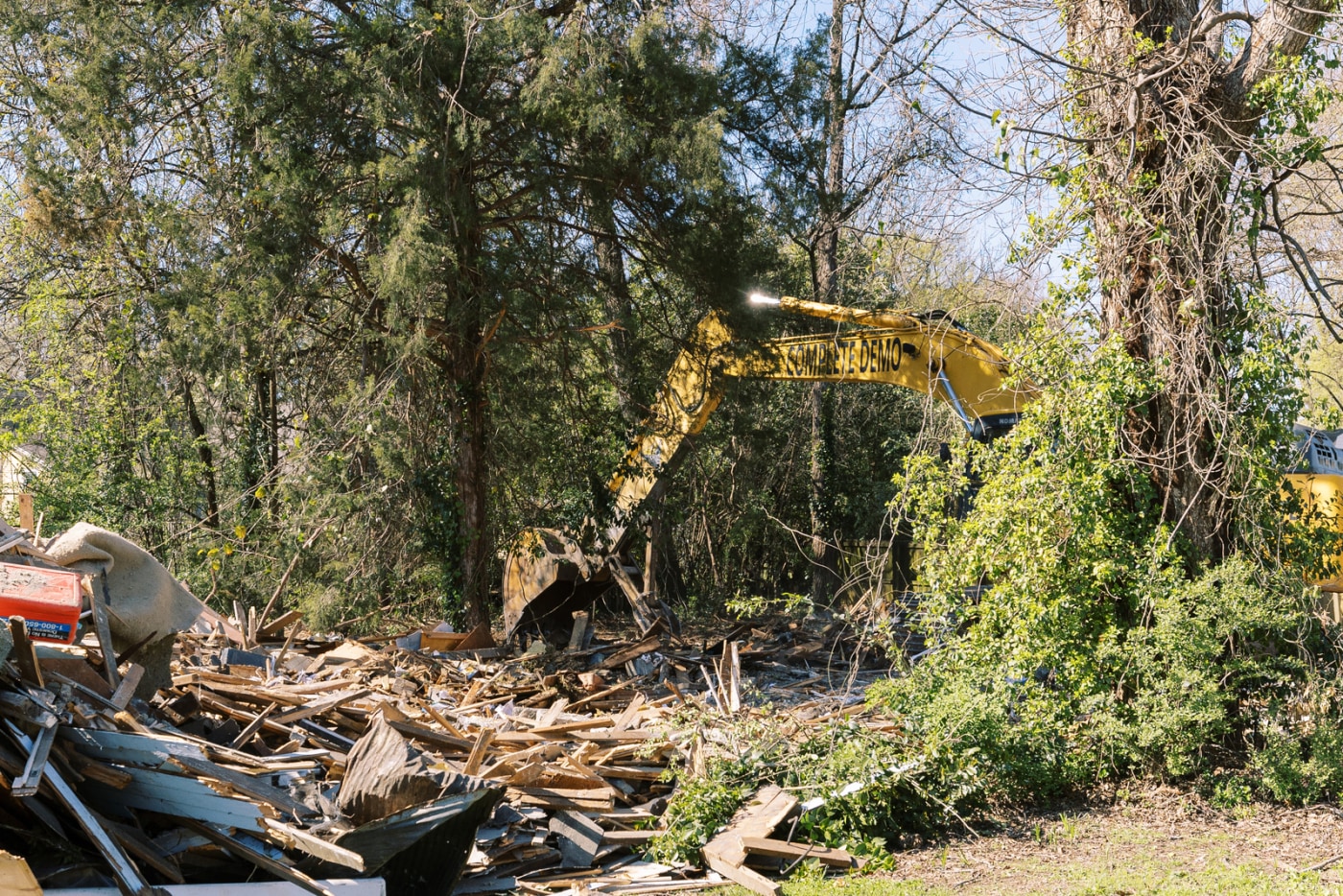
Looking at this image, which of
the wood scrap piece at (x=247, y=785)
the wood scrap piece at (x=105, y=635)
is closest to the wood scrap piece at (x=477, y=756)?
the wood scrap piece at (x=247, y=785)

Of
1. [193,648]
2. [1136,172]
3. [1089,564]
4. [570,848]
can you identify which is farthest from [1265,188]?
[193,648]

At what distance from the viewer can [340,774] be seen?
698cm

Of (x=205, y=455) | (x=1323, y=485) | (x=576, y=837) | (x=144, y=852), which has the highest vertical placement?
(x=205, y=455)

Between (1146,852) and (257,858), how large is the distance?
5.11 meters

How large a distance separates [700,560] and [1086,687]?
11579 millimetres

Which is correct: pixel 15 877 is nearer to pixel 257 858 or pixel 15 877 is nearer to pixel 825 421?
pixel 257 858

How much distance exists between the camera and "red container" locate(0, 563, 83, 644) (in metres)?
6.25

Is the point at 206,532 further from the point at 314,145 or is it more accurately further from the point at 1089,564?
the point at 1089,564

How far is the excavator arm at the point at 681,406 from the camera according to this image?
12.6 meters

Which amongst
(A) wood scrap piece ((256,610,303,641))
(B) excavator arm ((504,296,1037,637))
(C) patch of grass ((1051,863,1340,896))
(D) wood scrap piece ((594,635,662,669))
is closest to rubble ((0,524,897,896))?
(A) wood scrap piece ((256,610,303,641))

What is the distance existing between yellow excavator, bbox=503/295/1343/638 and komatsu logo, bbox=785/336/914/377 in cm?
1

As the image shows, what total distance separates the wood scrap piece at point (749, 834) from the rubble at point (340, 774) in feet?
0.05

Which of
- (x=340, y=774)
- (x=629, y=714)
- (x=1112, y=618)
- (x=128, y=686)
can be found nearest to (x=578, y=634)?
(x=629, y=714)

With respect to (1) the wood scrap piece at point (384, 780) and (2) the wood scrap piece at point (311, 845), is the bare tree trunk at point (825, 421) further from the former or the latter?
(2) the wood scrap piece at point (311, 845)
